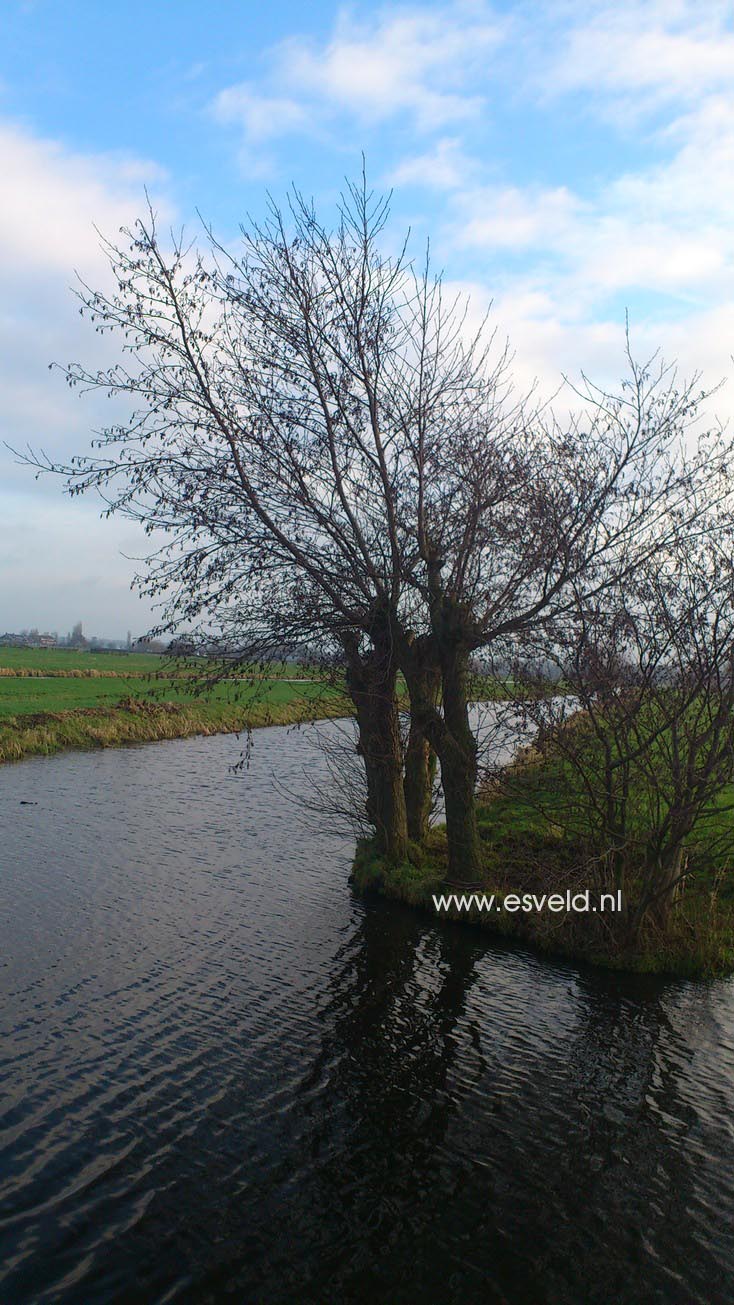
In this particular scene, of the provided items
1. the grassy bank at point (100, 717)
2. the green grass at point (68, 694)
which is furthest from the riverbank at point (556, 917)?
the green grass at point (68, 694)

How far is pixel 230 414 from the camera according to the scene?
13.4m

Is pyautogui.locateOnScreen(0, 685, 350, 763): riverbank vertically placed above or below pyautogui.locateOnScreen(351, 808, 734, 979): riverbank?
above

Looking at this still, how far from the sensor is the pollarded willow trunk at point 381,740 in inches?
615

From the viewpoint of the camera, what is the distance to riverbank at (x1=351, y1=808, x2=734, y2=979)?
1281 centimetres

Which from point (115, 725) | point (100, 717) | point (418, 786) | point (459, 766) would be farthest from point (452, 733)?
point (100, 717)

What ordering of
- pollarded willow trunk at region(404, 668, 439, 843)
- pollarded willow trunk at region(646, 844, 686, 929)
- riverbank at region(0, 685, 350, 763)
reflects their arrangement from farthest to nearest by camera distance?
riverbank at region(0, 685, 350, 763)
pollarded willow trunk at region(404, 668, 439, 843)
pollarded willow trunk at region(646, 844, 686, 929)

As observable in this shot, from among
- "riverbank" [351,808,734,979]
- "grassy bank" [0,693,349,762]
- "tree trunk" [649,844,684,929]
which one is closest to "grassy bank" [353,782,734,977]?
"riverbank" [351,808,734,979]

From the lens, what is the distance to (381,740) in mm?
16422

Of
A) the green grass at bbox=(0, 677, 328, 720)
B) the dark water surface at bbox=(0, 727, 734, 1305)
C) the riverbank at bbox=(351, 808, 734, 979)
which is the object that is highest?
the green grass at bbox=(0, 677, 328, 720)

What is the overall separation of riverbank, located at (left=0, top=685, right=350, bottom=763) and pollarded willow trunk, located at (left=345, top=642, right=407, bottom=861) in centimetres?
1563

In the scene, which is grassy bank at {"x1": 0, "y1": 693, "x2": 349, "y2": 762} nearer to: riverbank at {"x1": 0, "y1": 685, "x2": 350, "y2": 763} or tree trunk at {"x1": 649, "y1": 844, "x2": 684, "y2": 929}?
riverbank at {"x1": 0, "y1": 685, "x2": 350, "y2": 763}

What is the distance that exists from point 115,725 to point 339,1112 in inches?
1326

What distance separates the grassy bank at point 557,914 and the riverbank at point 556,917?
2cm

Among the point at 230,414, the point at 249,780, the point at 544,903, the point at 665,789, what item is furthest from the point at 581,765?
the point at 249,780
